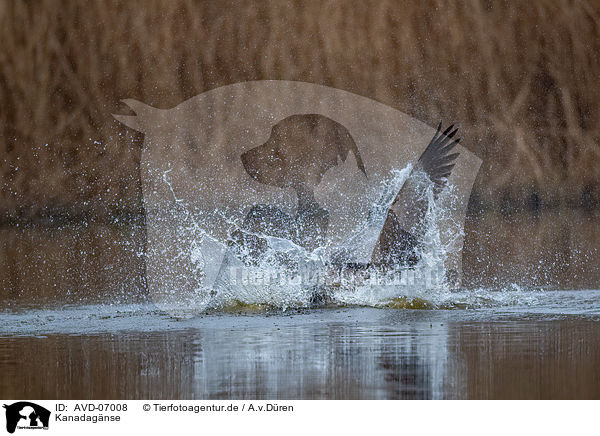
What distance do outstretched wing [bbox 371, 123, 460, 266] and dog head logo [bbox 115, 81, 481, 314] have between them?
1393mm

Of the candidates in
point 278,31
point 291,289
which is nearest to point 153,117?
point 278,31

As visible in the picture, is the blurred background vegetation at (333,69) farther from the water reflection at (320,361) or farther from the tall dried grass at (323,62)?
the water reflection at (320,361)

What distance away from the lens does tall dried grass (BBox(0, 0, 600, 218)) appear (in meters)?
8.53

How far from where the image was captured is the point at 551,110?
8570 millimetres

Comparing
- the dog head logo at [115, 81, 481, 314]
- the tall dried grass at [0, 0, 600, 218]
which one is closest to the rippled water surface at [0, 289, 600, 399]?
the dog head logo at [115, 81, 481, 314]

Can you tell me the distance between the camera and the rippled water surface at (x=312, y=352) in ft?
8.75

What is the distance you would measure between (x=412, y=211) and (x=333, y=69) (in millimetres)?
3757

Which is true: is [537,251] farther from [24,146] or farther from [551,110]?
[24,146]

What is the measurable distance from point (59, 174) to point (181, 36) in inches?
60.3

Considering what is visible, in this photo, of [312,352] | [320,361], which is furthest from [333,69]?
[320,361]

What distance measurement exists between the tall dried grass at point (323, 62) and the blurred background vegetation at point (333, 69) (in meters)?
0.01
